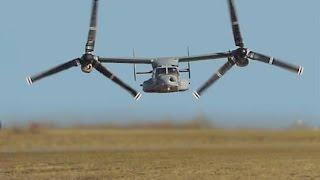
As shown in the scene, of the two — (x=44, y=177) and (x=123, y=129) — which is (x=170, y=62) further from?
(x=123, y=129)

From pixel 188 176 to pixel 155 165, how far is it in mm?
8472

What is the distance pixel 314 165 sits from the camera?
178 feet

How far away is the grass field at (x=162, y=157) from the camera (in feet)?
161

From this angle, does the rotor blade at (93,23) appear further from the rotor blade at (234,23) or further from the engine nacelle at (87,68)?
the rotor blade at (234,23)

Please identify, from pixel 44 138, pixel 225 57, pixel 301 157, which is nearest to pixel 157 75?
pixel 225 57

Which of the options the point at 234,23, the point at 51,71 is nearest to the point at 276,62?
the point at 234,23

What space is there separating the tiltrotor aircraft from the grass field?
252 inches

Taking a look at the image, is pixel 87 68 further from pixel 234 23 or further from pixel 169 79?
pixel 234 23

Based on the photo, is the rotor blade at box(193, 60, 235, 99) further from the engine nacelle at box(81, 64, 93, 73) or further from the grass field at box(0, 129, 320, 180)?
the engine nacelle at box(81, 64, 93, 73)

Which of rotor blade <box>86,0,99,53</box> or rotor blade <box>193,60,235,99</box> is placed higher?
rotor blade <box>86,0,99,53</box>

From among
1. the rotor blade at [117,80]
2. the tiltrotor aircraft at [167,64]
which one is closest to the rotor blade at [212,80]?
the tiltrotor aircraft at [167,64]

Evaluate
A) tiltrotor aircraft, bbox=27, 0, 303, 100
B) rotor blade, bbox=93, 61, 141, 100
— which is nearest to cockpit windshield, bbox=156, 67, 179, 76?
tiltrotor aircraft, bbox=27, 0, 303, 100

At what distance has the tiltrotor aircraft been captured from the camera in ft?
159

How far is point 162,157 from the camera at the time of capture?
209ft
